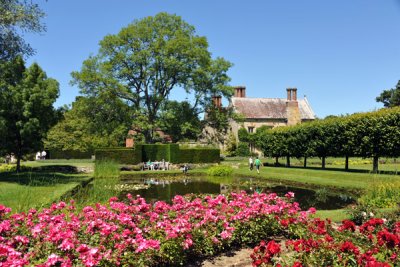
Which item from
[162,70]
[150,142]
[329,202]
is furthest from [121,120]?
[329,202]

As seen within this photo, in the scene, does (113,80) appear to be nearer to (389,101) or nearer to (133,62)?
(133,62)

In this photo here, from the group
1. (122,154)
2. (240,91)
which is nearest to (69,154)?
(122,154)

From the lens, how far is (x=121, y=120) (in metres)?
34.9

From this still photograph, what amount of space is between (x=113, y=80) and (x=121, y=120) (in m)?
3.96

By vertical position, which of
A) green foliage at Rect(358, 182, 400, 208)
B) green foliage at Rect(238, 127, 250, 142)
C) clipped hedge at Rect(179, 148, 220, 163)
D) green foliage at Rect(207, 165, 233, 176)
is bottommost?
green foliage at Rect(207, 165, 233, 176)

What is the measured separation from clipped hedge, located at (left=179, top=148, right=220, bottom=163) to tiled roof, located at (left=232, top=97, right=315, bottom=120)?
20530 mm

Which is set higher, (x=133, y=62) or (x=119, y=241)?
(x=133, y=62)

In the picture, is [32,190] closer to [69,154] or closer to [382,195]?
[382,195]

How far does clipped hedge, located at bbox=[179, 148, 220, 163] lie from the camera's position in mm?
34344

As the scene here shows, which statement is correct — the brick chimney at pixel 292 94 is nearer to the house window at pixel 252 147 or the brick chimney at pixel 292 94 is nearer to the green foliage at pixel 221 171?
the house window at pixel 252 147

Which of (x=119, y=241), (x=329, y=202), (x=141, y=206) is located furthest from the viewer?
(x=329, y=202)

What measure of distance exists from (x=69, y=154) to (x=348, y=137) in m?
38.0

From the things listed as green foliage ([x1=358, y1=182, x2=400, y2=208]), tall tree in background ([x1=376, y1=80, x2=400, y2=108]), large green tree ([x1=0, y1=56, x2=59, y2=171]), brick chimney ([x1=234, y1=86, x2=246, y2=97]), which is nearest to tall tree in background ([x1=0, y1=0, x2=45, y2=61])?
large green tree ([x1=0, y1=56, x2=59, y2=171])

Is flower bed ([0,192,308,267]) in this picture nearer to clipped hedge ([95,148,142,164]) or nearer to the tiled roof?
clipped hedge ([95,148,142,164])
